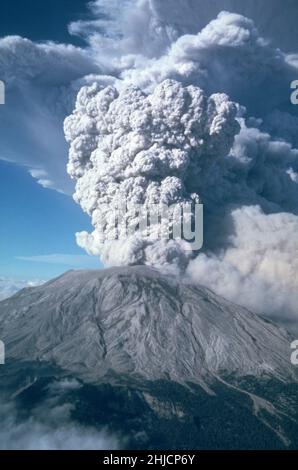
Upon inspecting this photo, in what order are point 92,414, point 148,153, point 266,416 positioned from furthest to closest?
point 148,153 → point 266,416 → point 92,414

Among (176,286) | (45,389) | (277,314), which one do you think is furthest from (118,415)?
(277,314)

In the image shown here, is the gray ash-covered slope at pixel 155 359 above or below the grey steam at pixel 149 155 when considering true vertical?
below

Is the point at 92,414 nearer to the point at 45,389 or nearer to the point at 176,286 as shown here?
the point at 45,389

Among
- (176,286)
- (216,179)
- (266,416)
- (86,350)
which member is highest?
(216,179)

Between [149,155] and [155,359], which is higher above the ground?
[149,155]

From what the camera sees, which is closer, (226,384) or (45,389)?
(45,389)

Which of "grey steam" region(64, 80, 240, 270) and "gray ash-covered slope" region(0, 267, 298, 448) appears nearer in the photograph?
"gray ash-covered slope" region(0, 267, 298, 448)

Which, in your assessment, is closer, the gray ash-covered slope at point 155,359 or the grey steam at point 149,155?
the gray ash-covered slope at point 155,359

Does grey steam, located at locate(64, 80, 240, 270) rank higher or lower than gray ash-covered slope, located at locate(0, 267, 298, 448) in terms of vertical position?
higher
